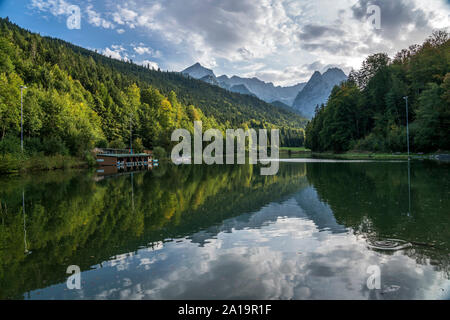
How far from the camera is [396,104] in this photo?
57688 mm

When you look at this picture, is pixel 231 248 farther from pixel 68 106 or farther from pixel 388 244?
pixel 68 106

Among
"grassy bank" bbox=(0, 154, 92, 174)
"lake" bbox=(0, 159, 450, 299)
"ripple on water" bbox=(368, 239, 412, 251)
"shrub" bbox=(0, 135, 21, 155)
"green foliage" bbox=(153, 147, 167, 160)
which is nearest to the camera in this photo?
"lake" bbox=(0, 159, 450, 299)

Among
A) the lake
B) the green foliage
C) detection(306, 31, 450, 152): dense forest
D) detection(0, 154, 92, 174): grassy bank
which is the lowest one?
the lake

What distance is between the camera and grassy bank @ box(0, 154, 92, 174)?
100 feet

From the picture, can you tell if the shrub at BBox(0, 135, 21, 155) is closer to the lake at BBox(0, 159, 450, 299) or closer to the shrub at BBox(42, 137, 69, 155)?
the shrub at BBox(42, 137, 69, 155)

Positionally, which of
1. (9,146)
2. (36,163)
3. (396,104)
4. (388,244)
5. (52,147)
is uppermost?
(396,104)

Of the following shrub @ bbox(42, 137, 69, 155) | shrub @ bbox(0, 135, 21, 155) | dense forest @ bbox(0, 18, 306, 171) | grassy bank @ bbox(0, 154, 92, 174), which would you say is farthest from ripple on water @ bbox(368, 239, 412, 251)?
shrub @ bbox(42, 137, 69, 155)

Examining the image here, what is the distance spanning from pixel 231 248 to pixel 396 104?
62.7 metres

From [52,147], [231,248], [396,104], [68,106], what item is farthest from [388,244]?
[396,104]

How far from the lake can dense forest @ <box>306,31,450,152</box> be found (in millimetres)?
38791
